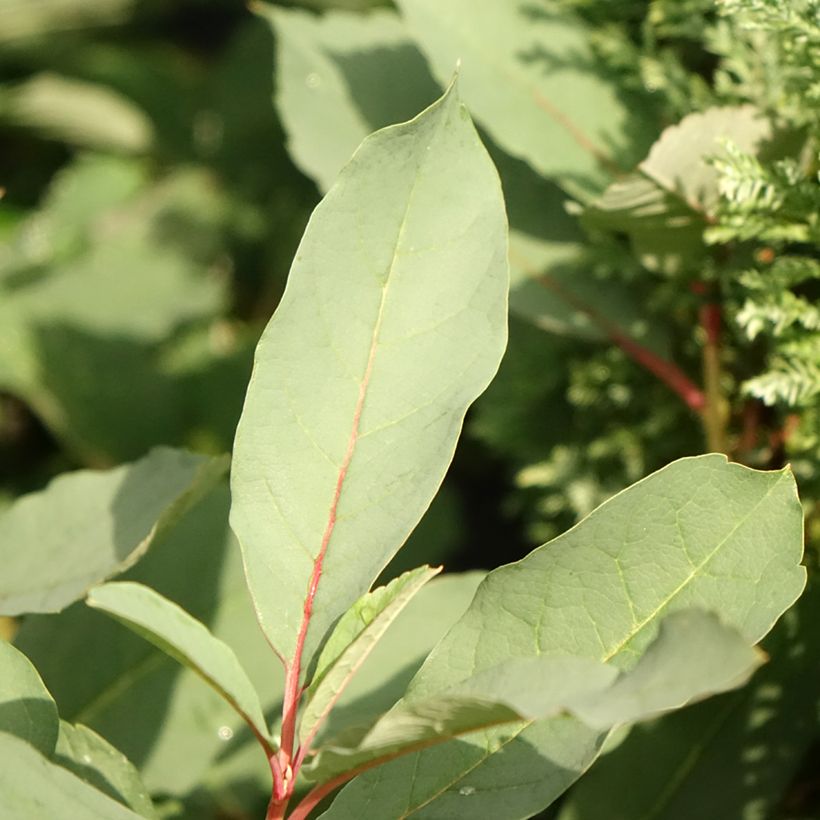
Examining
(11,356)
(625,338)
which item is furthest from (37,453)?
(625,338)

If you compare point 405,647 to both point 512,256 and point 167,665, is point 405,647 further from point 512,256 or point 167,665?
point 512,256

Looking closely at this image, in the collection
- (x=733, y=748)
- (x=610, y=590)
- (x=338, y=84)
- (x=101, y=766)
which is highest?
(x=338, y=84)

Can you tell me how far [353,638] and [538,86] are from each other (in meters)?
0.40

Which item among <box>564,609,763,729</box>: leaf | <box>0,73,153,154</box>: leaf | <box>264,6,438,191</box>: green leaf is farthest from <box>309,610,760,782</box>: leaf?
<box>0,73,153,154</box>: leaf

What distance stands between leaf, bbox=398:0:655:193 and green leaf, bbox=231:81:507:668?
187 millimetres

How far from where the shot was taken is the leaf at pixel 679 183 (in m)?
0.61

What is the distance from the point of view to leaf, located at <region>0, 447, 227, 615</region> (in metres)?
0.58

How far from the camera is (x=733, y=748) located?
0.68 metres

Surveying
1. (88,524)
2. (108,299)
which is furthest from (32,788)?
(108,299)

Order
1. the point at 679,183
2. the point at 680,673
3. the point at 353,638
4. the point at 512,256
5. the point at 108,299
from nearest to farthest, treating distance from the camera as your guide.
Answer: the point at 680,673, the point at 353,638, the point at 679,183, the point at 512,256, the point at 108,299

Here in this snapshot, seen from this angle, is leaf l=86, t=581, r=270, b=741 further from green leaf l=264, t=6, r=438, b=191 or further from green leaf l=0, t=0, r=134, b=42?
green leaf l=0, t=0, r=134, b=42

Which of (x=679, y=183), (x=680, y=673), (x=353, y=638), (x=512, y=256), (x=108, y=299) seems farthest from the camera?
(x=108, y=299)

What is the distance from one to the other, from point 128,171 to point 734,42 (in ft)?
3.44

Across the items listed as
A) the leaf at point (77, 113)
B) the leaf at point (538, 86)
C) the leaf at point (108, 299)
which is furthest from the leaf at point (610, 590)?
the leaf at point (77, 113)
